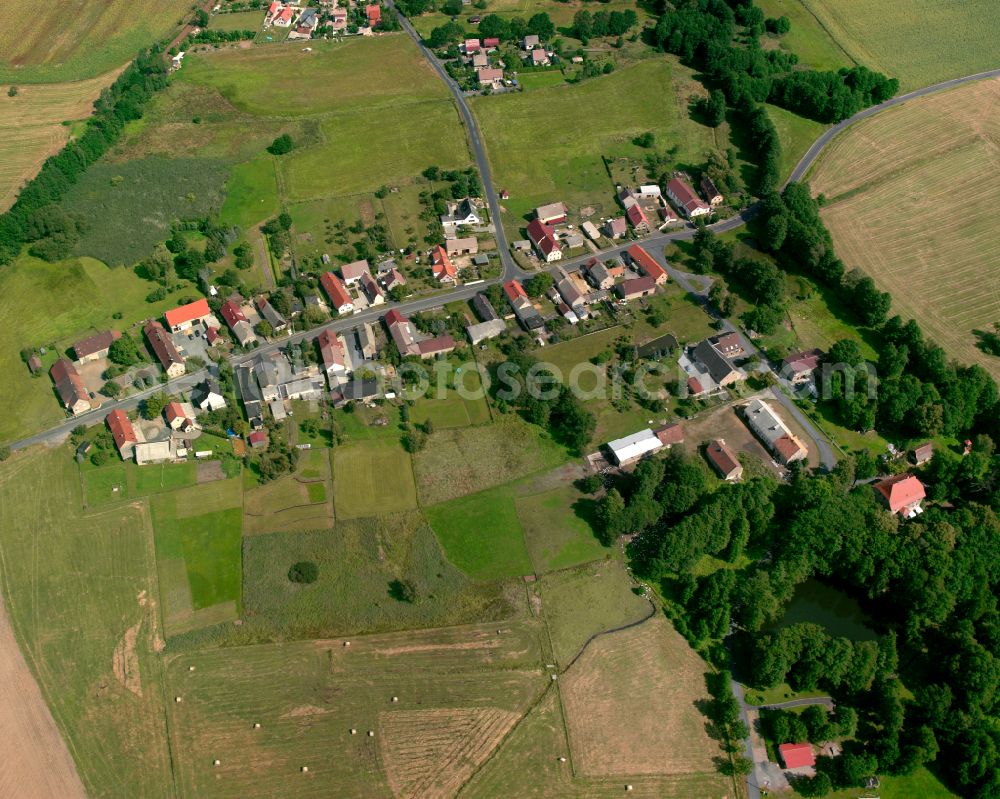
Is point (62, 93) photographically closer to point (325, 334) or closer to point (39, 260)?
point (39, 260)

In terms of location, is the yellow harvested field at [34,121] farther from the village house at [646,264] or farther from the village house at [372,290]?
the village house at [646,264]

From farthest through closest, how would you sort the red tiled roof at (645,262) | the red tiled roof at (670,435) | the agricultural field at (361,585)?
the red tiled roof at (645,262), the red tiled roof at (670,435), the agricultural field at (361,585)

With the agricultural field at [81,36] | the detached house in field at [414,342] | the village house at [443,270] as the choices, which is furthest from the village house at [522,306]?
the agricultural field at [81,36]

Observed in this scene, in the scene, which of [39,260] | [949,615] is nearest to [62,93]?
[39,260]

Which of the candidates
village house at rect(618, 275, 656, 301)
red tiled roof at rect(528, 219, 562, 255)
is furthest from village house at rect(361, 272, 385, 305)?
village house at rect(618, 275, 656, 301)

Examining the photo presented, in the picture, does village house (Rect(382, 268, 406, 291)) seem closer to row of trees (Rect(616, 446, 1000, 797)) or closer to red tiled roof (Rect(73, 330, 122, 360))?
red tiled roof (Rect(73, 330, 122, 360))

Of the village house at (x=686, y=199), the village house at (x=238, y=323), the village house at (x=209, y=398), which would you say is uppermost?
the village house at (x=686, y=199)
